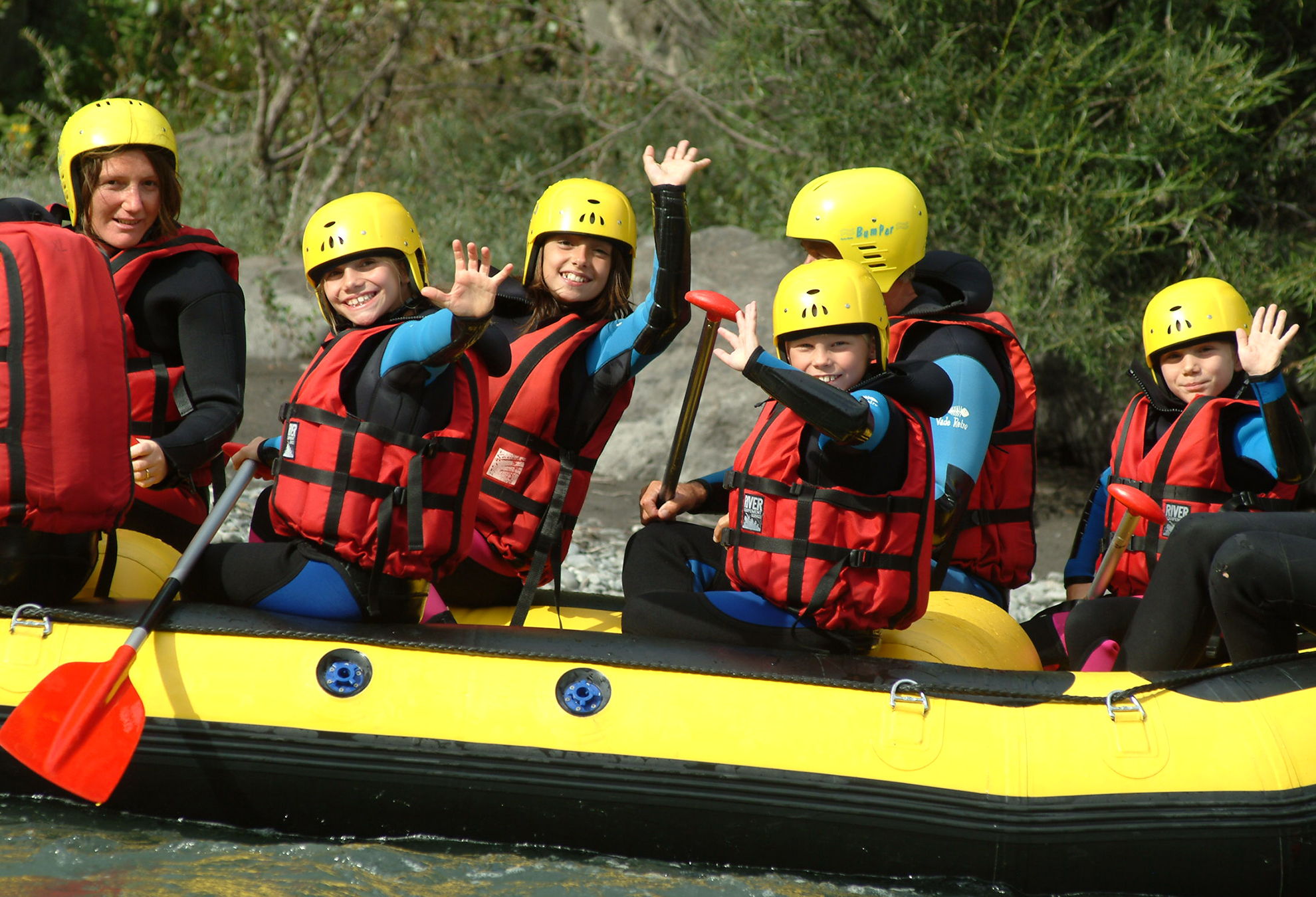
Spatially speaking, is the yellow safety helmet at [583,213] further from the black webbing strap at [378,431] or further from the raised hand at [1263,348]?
the raised hand at [1263,348]

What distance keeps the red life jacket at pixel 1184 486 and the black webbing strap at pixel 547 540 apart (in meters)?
1.73

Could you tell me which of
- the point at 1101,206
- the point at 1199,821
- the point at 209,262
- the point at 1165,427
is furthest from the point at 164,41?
the point at 1199,821

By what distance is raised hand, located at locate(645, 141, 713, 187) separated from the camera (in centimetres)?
381

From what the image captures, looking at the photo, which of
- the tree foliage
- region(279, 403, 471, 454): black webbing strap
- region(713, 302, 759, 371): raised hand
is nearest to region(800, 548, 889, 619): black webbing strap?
region(713, 302, 759, 371): raised hand

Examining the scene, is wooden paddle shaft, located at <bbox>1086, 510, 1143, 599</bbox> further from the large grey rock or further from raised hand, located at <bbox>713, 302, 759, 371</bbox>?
the large grey rock

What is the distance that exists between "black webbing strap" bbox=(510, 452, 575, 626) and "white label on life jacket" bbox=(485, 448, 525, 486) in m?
0.12

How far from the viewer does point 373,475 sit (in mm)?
3340

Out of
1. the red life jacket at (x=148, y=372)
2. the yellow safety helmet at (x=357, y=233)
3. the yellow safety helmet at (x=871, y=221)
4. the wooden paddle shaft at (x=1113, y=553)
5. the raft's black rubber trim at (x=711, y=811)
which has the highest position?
the yellow safety helmet at (x=871, y=221)

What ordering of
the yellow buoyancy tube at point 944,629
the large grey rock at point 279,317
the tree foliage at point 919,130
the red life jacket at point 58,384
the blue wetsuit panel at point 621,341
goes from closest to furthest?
the red life jacket at point 58,384 → the yellow buoyancy tube at point 944,629 → the blue wetsuit panel at point 621,341 → the tree foliage at point 919,130 → the large grey rock at point 279,317

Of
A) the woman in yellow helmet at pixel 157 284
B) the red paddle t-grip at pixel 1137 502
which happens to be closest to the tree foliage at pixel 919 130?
the red paddle t-grip at pixel 1137 502

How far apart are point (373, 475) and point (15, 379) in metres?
0.89

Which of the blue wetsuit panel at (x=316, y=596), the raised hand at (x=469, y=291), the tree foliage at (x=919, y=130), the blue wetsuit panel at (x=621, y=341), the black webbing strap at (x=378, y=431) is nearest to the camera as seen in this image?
the raised hand at (x=469, y=291)

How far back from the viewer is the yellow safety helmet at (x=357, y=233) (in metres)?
3.47

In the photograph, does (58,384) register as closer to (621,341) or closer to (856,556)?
(621,341)
